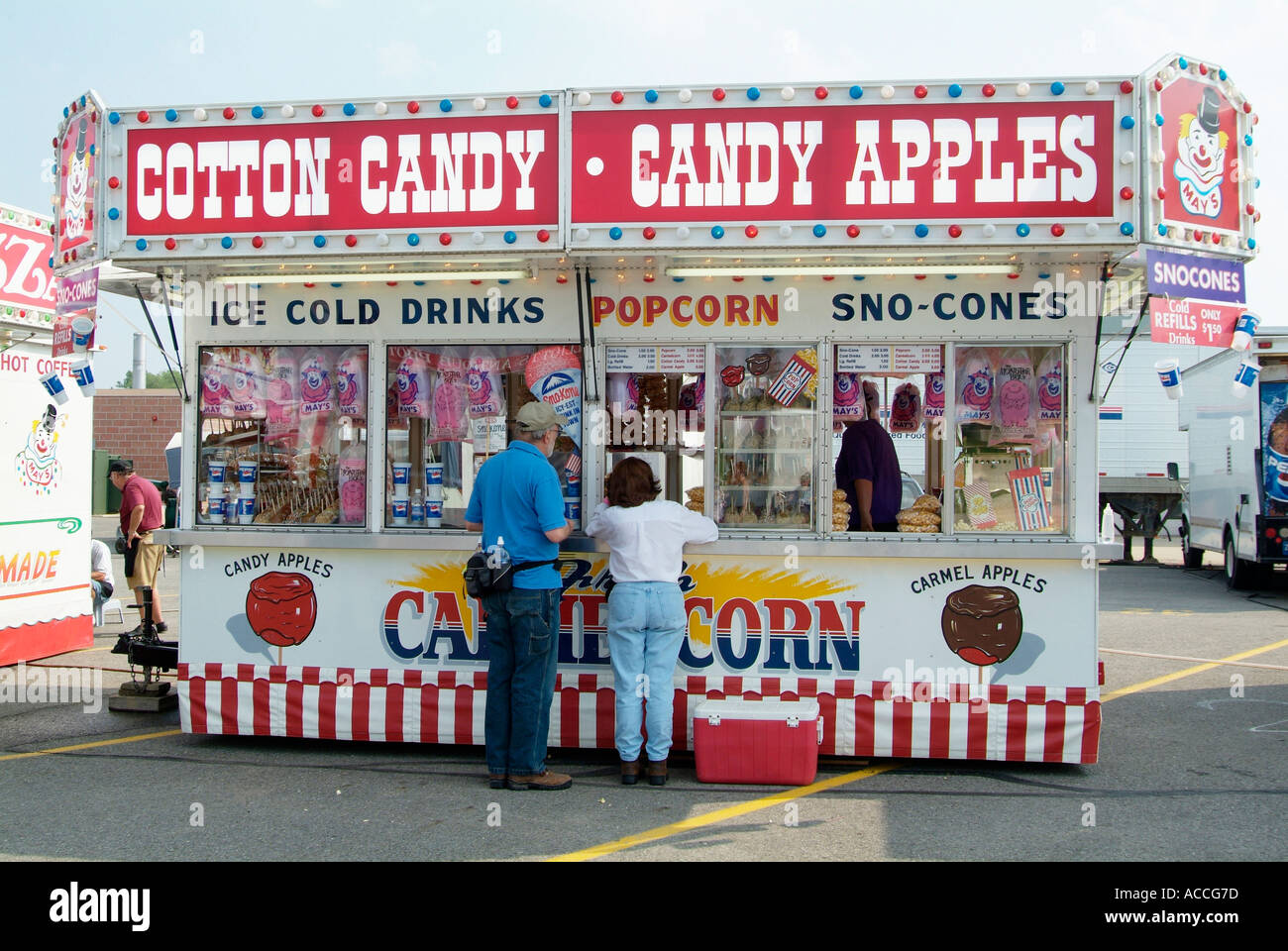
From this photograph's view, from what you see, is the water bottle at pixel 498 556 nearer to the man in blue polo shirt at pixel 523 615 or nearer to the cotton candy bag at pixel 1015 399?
the man in blue polo shirt at pixel 523 615

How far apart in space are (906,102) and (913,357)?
1.49 m

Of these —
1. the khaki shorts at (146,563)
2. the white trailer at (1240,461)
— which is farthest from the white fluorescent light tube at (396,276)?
the white trailer at (1240,461)

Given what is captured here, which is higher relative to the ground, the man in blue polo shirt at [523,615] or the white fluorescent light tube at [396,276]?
the white fluorescent light tube at [396,276]

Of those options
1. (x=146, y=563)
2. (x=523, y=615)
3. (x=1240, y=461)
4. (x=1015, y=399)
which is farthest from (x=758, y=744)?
(x=1240, y=461)

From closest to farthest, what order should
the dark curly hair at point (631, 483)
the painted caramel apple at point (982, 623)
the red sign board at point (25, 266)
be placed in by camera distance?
the dark curly hair at point (631, 483), the painted caramel apple at point (982, 623), the red sign board at point (25, 266)

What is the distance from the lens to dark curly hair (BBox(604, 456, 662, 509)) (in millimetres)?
6023

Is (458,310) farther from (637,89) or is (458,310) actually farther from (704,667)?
(704,667)

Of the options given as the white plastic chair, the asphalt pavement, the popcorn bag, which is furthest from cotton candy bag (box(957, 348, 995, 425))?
the white plastic chair

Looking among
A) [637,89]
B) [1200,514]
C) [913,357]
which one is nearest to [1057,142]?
[913,357]

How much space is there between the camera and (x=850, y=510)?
681 centimetres

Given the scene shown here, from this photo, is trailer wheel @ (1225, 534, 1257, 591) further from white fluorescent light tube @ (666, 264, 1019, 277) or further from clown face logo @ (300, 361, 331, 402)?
clown face logo @ (300, 361, 331, 402)

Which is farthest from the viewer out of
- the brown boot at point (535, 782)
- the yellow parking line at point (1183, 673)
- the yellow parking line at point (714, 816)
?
the yellow parking line at point (1183, 673)

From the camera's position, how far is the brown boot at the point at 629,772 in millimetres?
5984

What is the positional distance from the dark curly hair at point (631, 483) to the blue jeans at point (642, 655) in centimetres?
46
